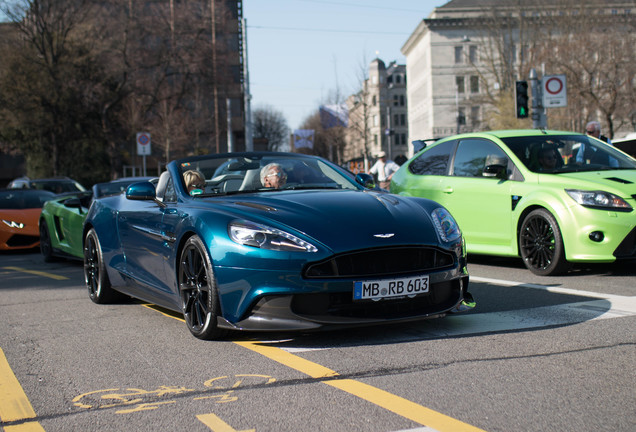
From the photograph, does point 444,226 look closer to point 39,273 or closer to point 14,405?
point 14,405

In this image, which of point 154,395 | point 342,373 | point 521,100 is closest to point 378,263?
point 342,373

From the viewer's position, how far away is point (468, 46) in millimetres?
91125

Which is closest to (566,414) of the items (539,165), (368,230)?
(368,230)

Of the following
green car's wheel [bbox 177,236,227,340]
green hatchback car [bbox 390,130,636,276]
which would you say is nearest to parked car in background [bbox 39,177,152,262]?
green hatchback car [bbox 390,130,636,276]

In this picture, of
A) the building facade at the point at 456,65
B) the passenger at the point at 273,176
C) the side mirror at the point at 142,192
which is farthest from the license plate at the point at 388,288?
the building facade at the point at 456,65

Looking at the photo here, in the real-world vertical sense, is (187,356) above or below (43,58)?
below

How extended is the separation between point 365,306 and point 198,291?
118 cm

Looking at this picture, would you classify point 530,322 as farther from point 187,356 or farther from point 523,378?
point 187,356

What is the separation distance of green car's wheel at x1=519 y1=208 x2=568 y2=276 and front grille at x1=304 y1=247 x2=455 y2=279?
3328 mm

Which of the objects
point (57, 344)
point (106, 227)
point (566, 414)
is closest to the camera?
point (566, 414)

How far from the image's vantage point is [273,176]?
20.7 ft

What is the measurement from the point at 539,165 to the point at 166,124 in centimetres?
3732

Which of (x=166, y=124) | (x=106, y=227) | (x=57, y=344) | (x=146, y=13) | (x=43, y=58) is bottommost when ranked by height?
(x=57, y=344)

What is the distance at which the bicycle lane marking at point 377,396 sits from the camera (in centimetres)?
334
